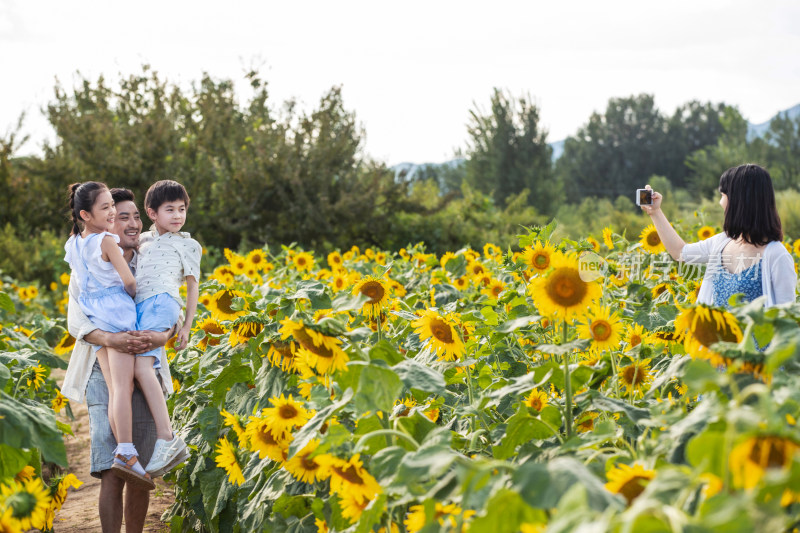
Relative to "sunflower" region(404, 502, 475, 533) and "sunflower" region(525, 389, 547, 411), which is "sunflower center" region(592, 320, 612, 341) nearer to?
"sunflower" region(525, 389, 547, 411)

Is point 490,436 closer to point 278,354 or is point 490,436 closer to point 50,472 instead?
point 278,354

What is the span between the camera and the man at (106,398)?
3.20 meters

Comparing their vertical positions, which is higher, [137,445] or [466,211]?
[466,211]

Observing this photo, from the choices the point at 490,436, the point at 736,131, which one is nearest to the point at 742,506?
the point at 490,436

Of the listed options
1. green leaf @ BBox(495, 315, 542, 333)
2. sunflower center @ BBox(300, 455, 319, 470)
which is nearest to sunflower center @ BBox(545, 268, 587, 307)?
green leaf @ BBox(495, 315, 542, 333)

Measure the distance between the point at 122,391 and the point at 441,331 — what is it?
146 cm

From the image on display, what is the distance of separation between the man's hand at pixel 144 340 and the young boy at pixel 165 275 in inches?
1.7

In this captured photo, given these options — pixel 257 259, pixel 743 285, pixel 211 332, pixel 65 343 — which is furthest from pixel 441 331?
pixel 257 259

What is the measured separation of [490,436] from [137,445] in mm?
1925

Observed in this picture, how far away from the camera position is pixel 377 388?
5.32 feet

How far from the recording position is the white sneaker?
3.17m

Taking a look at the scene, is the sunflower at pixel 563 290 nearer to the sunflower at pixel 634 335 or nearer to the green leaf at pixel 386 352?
the green leaf at pixel 386 352

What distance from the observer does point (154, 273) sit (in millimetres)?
3355

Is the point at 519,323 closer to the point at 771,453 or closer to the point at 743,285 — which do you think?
the point at 771,453
